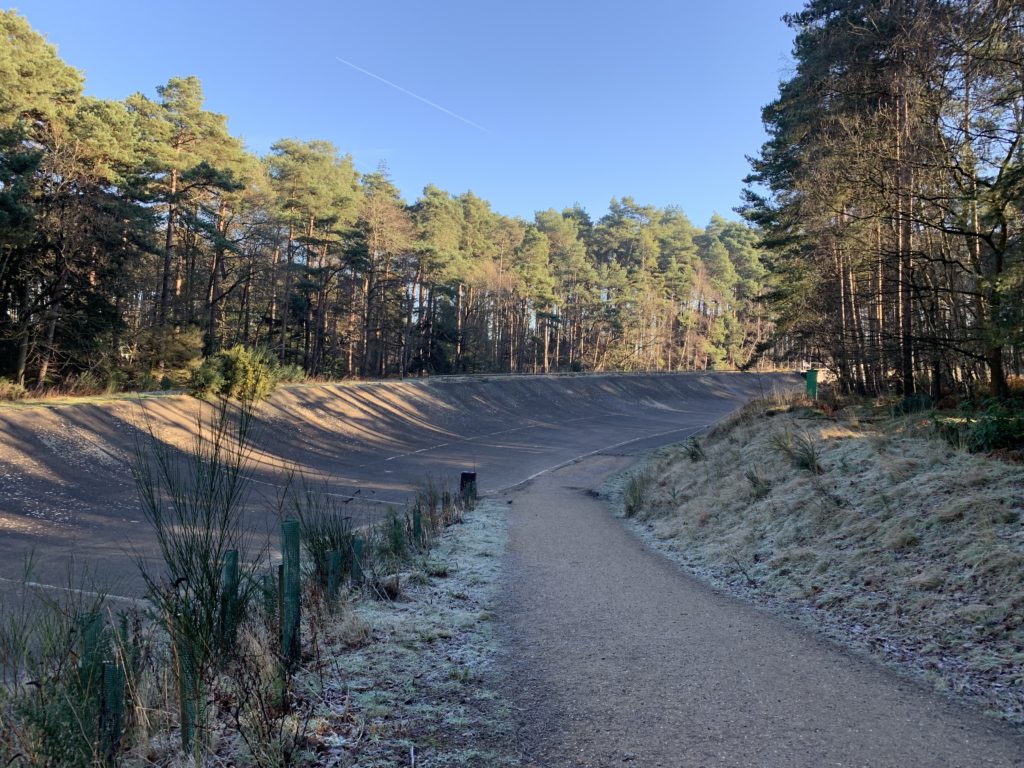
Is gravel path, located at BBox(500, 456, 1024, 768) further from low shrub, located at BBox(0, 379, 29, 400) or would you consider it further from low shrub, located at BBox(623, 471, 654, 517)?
low shrub, located at BBox(0, 379, 29, 400)

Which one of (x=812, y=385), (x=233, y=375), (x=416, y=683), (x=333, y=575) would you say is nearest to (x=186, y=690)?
(x=416, y=683)

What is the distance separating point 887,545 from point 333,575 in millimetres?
5493

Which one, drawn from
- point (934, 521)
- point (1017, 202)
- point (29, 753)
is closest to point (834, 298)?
point (1017, 202)

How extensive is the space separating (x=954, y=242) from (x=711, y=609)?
1263 centimetres

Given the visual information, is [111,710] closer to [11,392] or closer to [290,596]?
[290,596]

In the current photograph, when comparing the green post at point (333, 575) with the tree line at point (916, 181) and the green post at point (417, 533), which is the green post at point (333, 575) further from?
the tree line at point (916, 181)

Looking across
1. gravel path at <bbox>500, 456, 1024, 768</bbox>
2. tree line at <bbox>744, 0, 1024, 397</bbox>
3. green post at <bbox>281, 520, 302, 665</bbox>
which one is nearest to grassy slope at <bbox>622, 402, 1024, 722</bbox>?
gravel path at <bbox>500, 456, 1024, 768</bbox>

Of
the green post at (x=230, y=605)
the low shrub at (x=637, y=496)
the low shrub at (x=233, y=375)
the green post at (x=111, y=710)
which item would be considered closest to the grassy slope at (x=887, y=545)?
the low shrub at (x=637, y=496)

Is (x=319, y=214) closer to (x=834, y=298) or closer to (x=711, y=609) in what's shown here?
(x=834, y=298)

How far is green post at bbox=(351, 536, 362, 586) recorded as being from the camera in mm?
5871

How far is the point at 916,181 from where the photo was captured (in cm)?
1149

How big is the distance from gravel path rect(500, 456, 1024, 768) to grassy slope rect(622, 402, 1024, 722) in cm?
49

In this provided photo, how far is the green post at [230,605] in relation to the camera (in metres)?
3.16

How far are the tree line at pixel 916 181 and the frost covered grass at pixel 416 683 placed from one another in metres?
7.99
